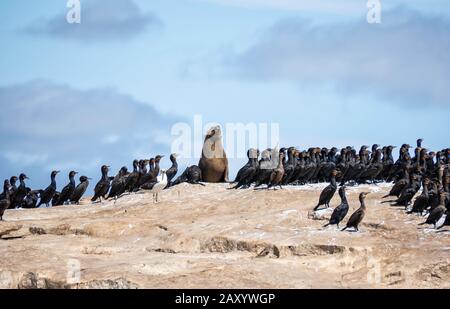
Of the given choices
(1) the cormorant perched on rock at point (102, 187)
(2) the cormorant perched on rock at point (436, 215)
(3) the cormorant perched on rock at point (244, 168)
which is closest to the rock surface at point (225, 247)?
(2) the cormorant perched on rock at point (436, 215)

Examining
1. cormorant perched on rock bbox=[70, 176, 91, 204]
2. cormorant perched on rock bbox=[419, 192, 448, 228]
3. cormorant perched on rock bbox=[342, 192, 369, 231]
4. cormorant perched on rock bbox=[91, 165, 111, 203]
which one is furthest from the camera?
cormorant perched on rock bbox=[91, 165, 111, 203]

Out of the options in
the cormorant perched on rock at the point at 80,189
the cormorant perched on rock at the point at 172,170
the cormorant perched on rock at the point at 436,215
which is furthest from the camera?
the cormorant perched on rock at the point at 172,170

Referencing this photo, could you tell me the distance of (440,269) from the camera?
872 inches

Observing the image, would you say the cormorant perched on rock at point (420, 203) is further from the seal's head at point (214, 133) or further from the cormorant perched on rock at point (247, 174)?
the seal's head at point (214, 133)

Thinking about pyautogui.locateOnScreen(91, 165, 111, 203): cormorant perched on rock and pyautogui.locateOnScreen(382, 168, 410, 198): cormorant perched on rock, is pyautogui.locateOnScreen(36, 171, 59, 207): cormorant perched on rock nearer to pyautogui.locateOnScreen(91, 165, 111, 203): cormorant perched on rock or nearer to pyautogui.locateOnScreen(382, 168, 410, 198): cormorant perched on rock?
pyautogui.locateOnScreen(91, 165, 111, 203): cormorant perched on rock

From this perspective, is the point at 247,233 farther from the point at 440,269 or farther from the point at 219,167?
the point at 219,167

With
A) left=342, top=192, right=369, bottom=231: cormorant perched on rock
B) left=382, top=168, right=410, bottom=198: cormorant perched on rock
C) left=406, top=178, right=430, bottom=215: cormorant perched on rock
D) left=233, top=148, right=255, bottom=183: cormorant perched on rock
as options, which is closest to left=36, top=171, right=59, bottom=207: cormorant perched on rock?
left=233, top=148, right=255, bottom=183: cormorant perched on rock

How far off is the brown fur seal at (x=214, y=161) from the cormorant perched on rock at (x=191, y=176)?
0.62 m

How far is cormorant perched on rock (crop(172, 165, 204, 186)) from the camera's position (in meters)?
35.3

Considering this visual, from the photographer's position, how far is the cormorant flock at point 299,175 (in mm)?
28422

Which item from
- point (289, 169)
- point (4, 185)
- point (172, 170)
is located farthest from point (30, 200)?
point (289, 169)

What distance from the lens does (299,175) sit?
108 ft

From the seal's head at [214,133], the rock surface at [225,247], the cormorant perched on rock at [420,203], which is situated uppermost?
the seal's head at [214,133]
